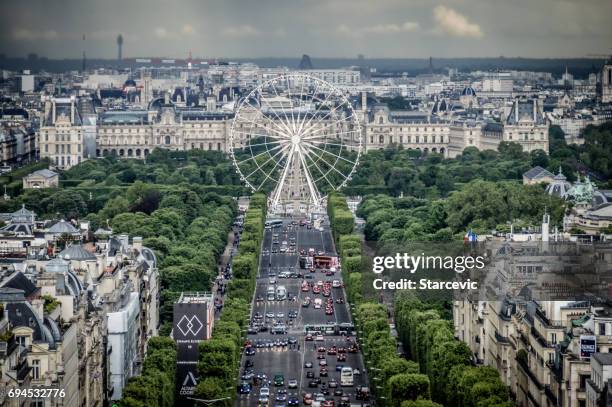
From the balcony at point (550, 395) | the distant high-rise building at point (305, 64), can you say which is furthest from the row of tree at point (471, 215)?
the distant high-rise building at point (305, 64)

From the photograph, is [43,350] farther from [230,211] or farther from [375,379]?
[230,211]

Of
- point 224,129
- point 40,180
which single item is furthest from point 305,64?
point 40,180

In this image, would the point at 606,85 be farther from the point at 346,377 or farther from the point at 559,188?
the point at 346,377

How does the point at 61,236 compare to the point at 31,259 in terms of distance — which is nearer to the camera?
the point at 31,259

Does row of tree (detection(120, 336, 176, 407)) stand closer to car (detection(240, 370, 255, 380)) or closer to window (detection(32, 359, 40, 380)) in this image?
car (detection(240, 370, 255, 380))

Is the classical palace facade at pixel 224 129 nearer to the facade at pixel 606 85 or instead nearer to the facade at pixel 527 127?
the facade at pixel 527 127

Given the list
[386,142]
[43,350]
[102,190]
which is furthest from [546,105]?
[43,350]

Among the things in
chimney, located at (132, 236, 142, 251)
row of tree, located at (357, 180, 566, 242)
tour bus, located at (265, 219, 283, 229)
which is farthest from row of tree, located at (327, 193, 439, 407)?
tour bus, located at (265, 219, 283, 229)
